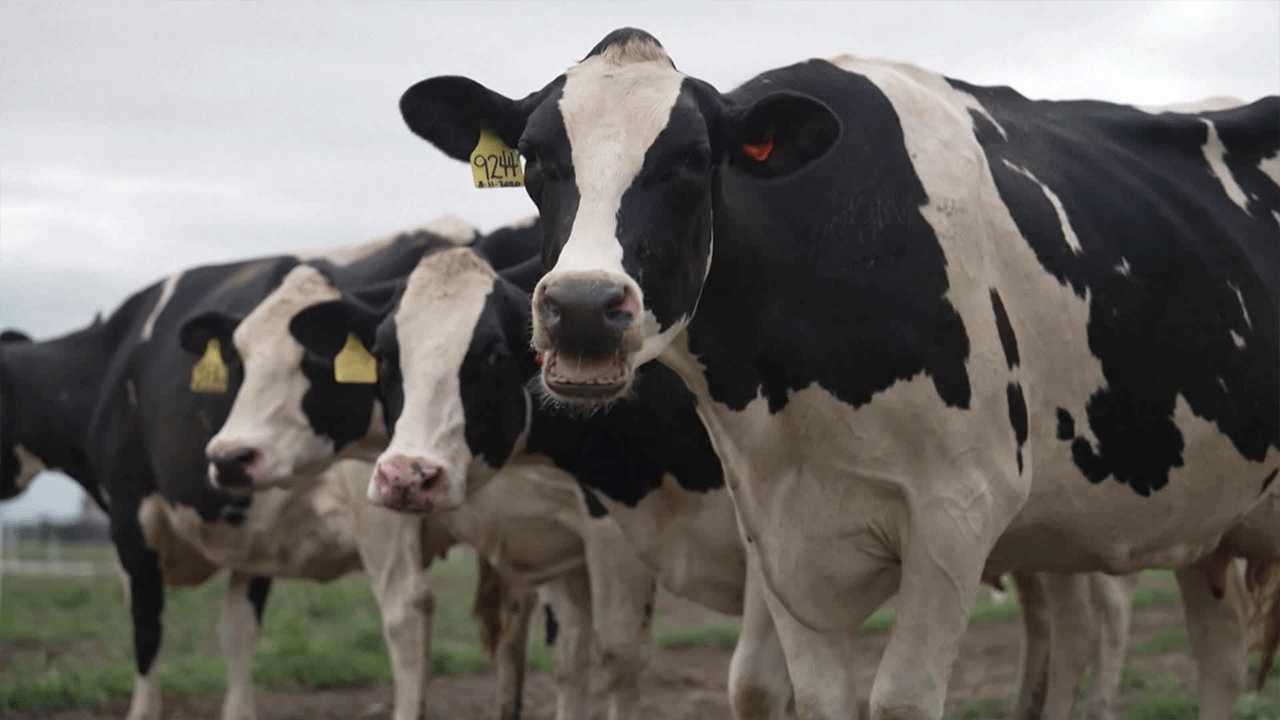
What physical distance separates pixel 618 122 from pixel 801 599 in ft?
5.11

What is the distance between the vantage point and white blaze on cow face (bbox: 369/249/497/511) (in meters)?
6.72

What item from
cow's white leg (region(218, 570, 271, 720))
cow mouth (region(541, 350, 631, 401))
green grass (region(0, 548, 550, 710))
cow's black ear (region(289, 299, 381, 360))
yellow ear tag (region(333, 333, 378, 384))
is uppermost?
cow mouth (region(541, 350, 631, 401))

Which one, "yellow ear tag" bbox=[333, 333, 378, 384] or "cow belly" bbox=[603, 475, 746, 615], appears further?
"yellow ear tag" bbox=[333, 333, 378, 384]

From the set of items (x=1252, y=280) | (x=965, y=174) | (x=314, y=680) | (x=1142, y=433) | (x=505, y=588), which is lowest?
(x=314, y=680)

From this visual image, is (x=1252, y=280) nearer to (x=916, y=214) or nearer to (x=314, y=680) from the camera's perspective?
(x=916, y=214)

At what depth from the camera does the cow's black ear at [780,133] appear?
488 centimetres

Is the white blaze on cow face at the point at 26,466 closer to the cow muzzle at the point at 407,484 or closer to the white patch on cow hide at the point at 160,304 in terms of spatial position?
the white patch on cow hide at the point at 160,304

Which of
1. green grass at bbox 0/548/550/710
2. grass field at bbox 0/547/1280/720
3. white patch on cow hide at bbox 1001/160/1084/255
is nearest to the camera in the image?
white patch on cow hide at bbox 1001/160/1084/255

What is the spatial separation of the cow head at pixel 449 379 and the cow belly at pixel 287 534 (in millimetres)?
2619

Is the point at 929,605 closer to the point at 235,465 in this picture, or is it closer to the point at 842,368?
the point at 842,368

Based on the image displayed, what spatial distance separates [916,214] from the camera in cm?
516

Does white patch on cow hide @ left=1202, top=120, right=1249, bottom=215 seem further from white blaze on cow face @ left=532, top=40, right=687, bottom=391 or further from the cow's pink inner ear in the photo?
white blaze on cow face @ left=532, top=40, right=687, bottom=391

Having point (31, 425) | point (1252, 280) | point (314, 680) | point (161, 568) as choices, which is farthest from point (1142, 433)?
point (31, 425)

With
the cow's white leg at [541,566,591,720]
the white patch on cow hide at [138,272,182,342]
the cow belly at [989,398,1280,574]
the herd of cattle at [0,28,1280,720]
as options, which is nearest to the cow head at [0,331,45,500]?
the white patch on cow hide at [138,272,182,342]
